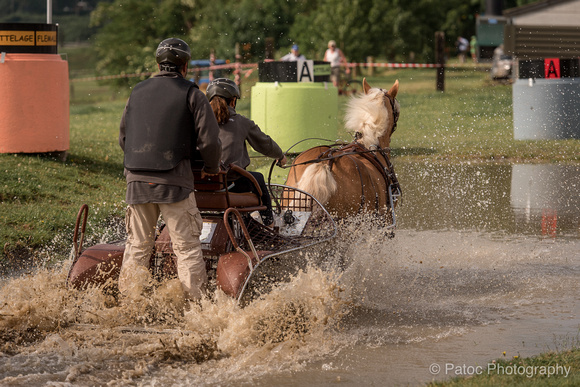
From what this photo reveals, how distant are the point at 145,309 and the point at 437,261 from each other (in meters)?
3.87

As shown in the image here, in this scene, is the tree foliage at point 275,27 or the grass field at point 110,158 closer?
the grass field at point 110,158

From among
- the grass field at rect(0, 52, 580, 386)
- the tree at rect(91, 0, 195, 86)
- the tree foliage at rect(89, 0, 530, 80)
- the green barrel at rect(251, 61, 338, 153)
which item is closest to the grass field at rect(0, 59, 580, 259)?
the grass field at rect(0, 52, 580, 386)

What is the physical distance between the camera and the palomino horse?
728cm

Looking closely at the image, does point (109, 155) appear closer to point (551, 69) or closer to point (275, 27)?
point (551, 69)

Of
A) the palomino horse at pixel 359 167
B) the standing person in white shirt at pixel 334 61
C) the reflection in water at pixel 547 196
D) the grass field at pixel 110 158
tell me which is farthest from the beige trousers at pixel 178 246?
the standing person in white shirt at pixel 334 61

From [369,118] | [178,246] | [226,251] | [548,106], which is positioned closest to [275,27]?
[548,106]

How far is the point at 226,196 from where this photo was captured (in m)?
5.91

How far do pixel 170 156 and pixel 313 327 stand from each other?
153 centimetres

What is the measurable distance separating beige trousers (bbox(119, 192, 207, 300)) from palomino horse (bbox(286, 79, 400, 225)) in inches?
65.9

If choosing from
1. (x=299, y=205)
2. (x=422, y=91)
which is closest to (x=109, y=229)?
(x=299, y=205)

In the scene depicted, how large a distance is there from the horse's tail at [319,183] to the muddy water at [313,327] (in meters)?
0.42

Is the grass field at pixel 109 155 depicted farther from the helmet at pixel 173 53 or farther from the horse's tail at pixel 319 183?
the helmet at pixel 173 53

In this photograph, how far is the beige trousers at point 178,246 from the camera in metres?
5.74

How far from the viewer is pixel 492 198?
12.0 metres
